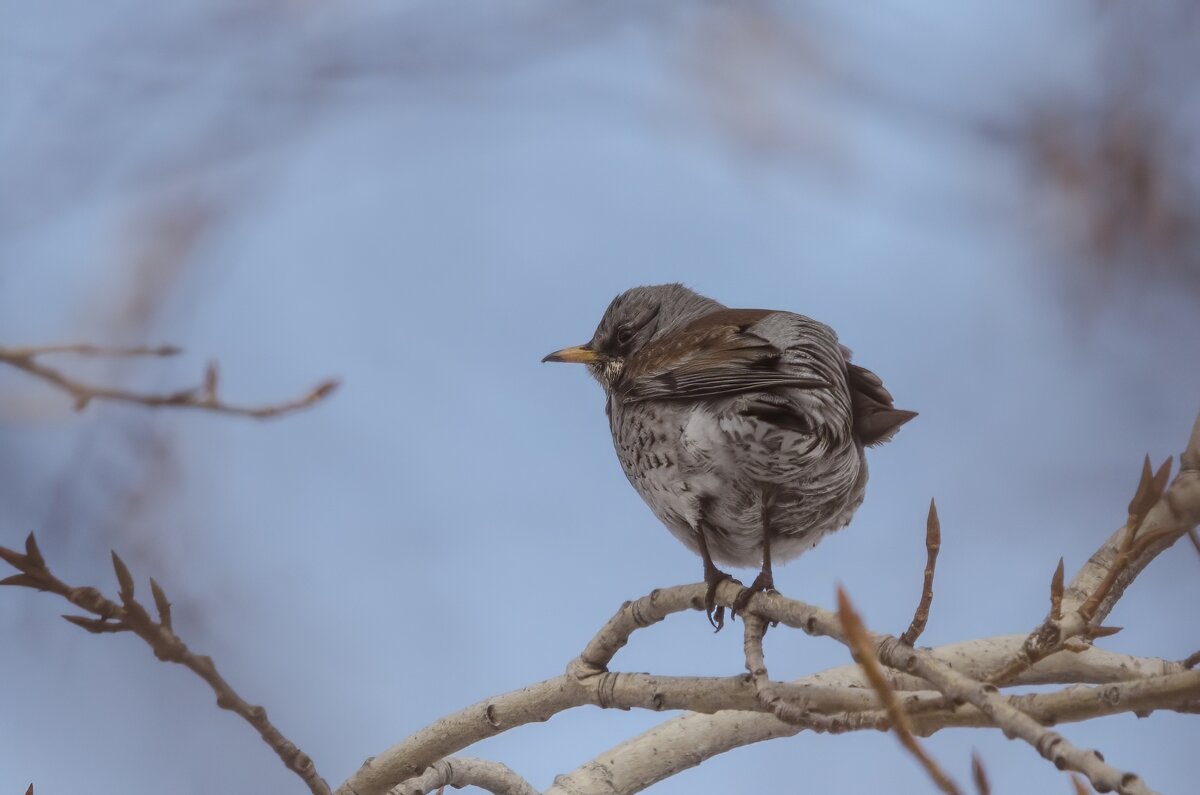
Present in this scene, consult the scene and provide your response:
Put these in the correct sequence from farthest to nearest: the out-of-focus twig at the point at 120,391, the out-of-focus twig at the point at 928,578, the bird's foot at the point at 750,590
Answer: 1. the bird's foot at the point at 750,590
2. the out-of-focus twig at the point at 928,578
3. the out-of-focus twig at the point at 120,391

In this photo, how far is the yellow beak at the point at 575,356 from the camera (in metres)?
3.29

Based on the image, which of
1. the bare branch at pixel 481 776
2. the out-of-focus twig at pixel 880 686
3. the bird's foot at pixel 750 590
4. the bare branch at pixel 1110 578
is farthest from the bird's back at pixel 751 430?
the out-of-focus twig at pixel 880 686

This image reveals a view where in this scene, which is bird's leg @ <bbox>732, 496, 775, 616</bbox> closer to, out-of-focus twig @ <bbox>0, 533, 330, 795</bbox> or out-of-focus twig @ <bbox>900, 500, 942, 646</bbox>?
out-of-focus twig @ <bbox>900, 500, 942, 646</bbox>

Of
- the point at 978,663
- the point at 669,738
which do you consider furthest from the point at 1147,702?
the point at 669,738

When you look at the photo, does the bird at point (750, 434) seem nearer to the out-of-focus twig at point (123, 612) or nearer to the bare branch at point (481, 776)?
the bare branch at point (481, 776)

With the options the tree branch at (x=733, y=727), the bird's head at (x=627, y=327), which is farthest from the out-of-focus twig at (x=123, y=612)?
the bird's head at (x=627, y=327)

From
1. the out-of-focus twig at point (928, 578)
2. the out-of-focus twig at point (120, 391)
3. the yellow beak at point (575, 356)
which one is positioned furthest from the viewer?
the yellow beak at point (575, 356)

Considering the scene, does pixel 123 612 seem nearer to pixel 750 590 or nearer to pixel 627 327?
pixel 750 590

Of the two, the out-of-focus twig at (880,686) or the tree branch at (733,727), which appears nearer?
the out-of-focus twig at (880,686)

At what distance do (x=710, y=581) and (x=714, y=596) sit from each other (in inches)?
3.3

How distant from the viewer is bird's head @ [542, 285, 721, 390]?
3.29 metres

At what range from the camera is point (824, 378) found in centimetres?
254

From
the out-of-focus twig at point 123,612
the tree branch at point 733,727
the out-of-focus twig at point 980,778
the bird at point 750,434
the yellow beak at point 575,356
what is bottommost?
the out-of-focus twig at point 980,778

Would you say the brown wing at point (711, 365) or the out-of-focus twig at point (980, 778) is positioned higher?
the brown wing at point (711, 365)
